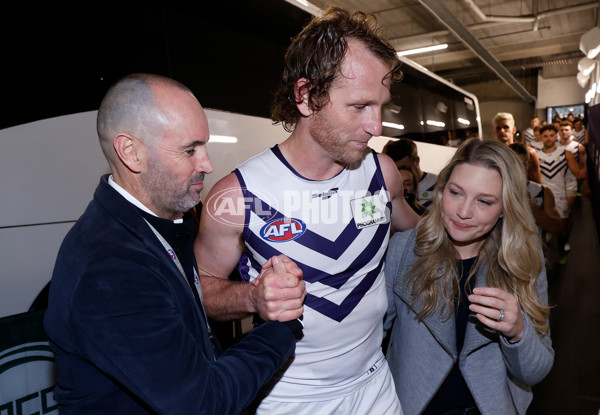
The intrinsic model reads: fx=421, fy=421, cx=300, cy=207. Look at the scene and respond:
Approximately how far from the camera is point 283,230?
158cm

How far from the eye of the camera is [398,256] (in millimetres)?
1968

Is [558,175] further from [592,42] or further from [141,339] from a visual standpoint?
[141,339]

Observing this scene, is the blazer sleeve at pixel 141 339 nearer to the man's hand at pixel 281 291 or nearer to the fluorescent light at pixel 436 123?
the man's hand at pixel 281 291

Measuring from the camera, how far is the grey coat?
1.52 m

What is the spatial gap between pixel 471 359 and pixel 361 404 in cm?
47

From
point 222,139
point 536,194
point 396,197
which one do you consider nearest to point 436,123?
point 536,194

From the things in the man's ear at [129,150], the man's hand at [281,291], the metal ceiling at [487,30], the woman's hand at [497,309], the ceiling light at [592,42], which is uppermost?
the metal ceiling at [487,30]

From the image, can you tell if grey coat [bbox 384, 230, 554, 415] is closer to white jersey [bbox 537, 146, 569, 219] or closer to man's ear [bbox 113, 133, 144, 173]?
man's ear [bbox 113, 133, 144, 173]

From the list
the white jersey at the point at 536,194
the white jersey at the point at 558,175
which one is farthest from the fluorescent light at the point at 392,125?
the white jersey at the point at 536,194

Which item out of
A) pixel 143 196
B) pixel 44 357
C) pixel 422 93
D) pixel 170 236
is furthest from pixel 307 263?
pixel 422 93

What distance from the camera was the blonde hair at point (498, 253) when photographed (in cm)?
170

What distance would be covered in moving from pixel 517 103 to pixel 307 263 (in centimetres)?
2187

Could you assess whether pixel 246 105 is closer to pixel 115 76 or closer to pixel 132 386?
pixel 115 76

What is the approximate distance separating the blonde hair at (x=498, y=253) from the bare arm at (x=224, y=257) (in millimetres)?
745
